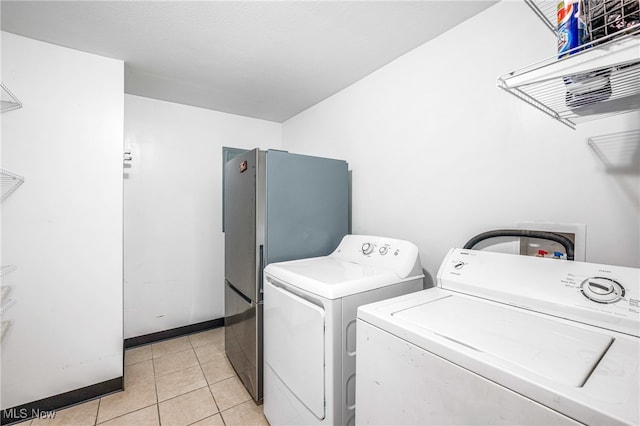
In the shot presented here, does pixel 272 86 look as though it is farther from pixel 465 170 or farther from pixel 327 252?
pixel 465 170

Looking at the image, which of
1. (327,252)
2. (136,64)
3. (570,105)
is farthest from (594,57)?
(136,64)

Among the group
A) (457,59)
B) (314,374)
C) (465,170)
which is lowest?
(314,374)

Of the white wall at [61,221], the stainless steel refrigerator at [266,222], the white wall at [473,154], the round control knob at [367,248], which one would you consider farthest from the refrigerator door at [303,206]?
the white wall at [61,221]

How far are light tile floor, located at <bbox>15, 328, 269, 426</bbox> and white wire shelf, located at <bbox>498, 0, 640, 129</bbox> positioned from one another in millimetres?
2178

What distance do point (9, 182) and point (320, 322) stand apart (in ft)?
6.95

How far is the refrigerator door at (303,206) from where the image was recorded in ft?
5.90

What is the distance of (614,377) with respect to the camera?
62cm

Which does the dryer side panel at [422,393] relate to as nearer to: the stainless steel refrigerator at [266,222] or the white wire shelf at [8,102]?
the stainless steel refrigerator at [266,222]

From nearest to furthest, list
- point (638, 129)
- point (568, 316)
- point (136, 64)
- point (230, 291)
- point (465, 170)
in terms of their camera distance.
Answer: point (568, 316)
point (638, 129)
point (465, 170)
point (136, 64)
point (230, 291)

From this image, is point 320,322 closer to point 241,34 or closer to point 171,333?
point 241,34

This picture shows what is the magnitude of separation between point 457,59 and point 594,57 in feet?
3.48

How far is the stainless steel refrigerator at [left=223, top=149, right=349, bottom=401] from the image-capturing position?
180cm

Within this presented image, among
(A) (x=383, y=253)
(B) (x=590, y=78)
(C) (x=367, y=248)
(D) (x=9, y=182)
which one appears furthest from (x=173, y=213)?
(B) (x=590, y=78)

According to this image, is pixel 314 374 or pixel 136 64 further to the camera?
pixel 136 64
